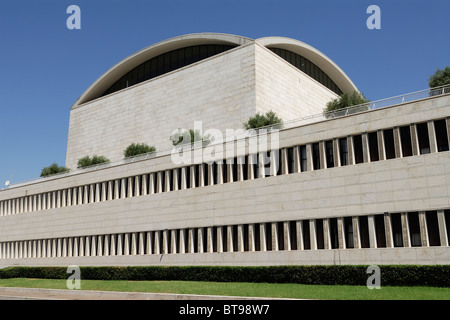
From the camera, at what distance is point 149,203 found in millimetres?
41312

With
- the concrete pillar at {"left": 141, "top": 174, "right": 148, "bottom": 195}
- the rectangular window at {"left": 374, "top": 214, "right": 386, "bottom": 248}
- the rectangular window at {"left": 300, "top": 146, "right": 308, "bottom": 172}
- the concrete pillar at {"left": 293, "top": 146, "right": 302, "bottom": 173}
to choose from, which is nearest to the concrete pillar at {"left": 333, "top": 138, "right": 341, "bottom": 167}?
the rectangular window at {"left": 300, "top": 146, "right": 308, "bottom": 172}

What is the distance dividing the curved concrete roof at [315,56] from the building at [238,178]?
0.67ft

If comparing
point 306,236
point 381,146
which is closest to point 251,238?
point 306,236

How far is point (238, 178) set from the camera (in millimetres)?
35094

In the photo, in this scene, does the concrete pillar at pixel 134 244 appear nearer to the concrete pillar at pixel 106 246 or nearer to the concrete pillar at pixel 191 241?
the concrete pillar at pixel 106 246

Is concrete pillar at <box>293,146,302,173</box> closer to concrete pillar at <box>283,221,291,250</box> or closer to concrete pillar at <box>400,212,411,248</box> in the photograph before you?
concrete pillar at <box>283,221,291,250</box>

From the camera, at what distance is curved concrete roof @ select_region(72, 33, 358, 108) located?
5216 centimetres

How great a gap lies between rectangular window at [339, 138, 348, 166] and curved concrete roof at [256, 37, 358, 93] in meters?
22.0

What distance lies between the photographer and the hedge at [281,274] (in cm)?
2394

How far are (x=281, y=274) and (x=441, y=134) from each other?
13003 millimetres

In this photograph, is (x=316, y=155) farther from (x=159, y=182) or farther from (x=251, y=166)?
(x=159, y=182)
